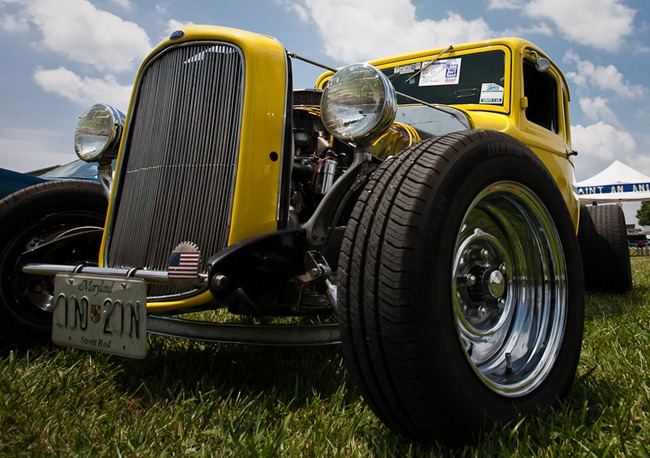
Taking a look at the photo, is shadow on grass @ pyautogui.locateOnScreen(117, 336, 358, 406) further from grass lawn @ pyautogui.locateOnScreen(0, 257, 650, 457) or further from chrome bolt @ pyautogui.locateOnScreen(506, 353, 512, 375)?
chrome bolt @ pyautogui.locateOnScreen(506, 353, 512, 375)

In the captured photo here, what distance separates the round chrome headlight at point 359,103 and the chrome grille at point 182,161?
14.1 inches

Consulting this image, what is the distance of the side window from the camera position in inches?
141

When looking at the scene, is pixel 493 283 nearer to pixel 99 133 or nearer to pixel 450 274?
pixel 450 274

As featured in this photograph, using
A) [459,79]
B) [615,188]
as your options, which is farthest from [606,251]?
[615,188]

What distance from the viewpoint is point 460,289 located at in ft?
5.88

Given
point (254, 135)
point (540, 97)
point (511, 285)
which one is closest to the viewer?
point (254, 135)

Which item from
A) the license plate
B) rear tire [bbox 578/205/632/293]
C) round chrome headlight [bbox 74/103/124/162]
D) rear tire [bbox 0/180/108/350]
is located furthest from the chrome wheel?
rear tire [bbox 578/205/632/293]

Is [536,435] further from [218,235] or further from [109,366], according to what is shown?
[109,366]

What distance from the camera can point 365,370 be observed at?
54.1 inches

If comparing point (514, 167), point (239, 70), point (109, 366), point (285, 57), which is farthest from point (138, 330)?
point (514, 167)

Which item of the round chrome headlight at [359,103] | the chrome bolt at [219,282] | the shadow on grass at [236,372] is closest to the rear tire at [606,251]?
the shadow on grass at [236,372]

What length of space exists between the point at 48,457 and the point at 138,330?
1.38 ft

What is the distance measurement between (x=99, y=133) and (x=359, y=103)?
4.42 ft

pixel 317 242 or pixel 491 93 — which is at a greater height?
pixel 491 93
